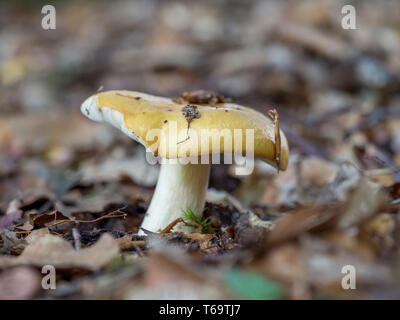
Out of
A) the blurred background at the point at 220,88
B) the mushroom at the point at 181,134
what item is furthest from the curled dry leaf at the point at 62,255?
the blurred background at the point at 220,88

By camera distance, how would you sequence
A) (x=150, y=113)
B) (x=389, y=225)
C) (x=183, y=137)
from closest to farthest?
(x=389, y=225), (x=183, y=137), (x=150, y=113)

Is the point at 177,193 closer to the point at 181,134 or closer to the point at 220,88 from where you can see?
the point at 181,134

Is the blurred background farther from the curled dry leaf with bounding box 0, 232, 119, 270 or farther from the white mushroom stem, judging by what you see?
the curled dry leaf with bounding box 0, 232, 119, 270

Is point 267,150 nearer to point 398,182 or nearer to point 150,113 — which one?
point 150,113

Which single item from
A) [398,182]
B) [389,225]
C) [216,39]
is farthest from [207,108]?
[216,39]

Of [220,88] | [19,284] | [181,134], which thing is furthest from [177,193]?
[220,88]

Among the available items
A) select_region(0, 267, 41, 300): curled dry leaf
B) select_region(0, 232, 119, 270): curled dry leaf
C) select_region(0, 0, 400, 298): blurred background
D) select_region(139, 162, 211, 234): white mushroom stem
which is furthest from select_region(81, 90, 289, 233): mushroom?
select_region(0, 267, 41, 300): curled dry leaf

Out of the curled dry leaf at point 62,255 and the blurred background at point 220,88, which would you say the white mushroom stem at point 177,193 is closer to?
the blurred background at point 220,88

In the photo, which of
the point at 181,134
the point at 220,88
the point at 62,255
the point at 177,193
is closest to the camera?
the point at 62,255
